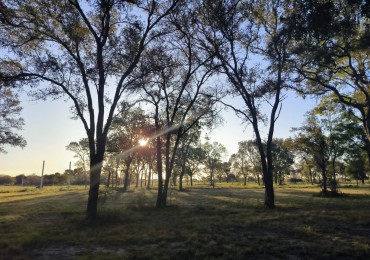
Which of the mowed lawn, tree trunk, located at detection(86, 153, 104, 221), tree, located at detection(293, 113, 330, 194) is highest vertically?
tree, located at detection(293, 113, 330, 194)

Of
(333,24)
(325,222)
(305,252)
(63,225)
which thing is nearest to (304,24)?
(333,24)

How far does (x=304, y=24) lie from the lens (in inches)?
650

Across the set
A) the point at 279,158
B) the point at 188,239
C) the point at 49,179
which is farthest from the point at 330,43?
the point at 49,179

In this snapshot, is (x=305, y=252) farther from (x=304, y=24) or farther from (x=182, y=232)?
(x=304, y=24)

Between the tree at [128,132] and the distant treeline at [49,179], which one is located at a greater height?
the tree at [128,132]

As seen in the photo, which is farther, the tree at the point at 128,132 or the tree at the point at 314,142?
the tree at the point at 314,142

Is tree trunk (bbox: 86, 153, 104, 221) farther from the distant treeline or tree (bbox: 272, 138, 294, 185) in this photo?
the distant treeline

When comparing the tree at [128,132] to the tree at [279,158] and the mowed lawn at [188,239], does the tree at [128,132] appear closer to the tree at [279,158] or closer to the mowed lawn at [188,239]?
the mowed lawn at [188,239]

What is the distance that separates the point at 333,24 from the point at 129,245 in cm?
1644

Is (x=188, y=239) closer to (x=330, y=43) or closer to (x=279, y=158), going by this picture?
(x=330, y=43)

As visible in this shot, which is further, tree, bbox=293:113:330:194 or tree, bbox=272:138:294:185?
tree, bbox=272:138:294:185

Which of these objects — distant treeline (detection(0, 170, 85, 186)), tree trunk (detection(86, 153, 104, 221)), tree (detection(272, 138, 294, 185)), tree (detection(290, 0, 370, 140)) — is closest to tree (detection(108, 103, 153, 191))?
tree trunk (detection(86, 153, 104, 221))

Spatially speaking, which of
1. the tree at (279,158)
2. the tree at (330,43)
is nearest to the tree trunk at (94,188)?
the tree at (330,43)

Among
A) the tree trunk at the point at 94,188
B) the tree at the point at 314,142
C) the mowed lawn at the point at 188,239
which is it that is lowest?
the mowed lawn at the point at 188,239
